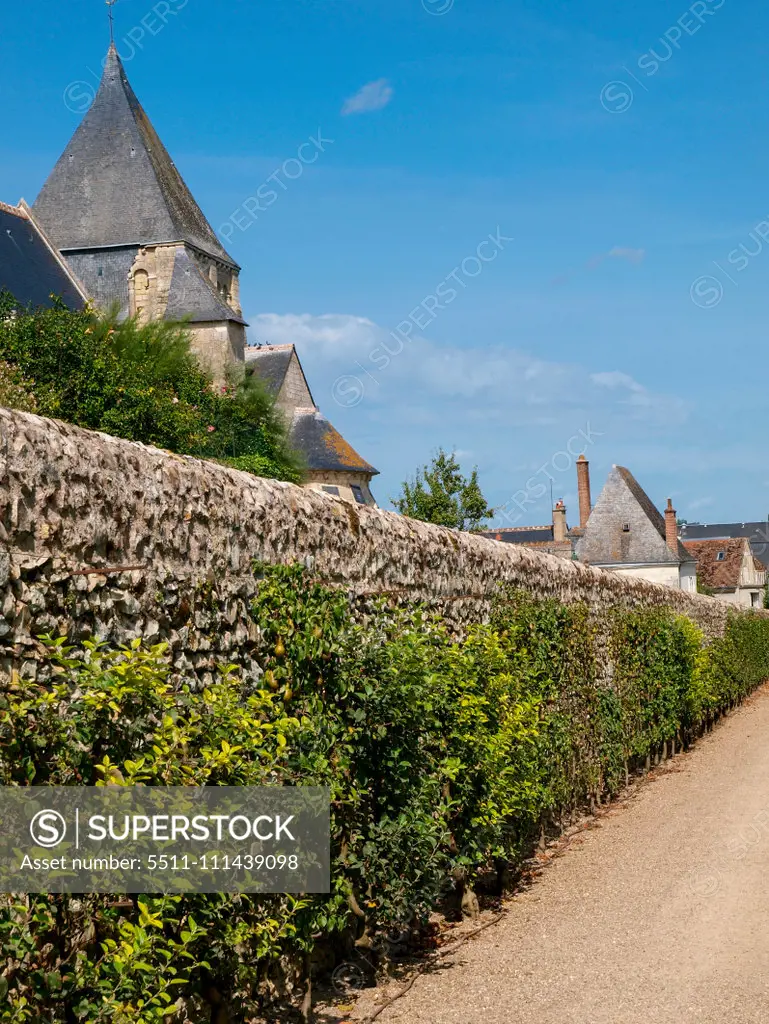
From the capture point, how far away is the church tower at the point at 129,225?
4228cm

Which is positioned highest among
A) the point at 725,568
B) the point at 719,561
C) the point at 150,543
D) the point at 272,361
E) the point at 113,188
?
the point at 113,188

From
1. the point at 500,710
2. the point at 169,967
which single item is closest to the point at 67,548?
the point at 169,967

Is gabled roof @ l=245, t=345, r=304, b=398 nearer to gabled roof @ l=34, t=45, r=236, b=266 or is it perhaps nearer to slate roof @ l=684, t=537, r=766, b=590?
gabled roof @ l=34, t=45, r=236, b=266

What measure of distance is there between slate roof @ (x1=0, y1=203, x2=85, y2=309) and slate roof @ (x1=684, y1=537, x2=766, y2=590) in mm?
34862

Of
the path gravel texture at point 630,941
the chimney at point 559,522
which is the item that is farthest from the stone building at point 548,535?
the path gravel texture at point 630,941

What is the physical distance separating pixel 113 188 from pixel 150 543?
42.8 meters

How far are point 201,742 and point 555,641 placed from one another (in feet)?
18.1

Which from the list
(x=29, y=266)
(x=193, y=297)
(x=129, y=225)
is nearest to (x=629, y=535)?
(x=193, y=297)

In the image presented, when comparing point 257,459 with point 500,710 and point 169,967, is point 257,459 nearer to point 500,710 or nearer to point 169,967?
point 500,710

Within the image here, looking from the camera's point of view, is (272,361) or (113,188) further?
(272,361)

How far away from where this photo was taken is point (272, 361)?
4534 centimetres

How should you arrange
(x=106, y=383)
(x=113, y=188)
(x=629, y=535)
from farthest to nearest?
(x=629, y=535)
(x=113, y=188)
(x=106, y=383)

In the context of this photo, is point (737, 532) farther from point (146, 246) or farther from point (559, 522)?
point (146, 246)

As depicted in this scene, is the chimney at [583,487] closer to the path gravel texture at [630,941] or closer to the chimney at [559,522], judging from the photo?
the chimney at [559,522]
